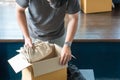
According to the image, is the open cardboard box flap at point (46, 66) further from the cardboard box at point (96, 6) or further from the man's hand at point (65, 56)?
the cardboard box at point (96, 6)

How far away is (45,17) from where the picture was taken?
1.63 meters

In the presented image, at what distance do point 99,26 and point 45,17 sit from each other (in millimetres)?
915

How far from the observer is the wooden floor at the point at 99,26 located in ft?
7.34

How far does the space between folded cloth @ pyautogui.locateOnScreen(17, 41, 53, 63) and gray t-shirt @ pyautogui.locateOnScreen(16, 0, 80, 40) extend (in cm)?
20

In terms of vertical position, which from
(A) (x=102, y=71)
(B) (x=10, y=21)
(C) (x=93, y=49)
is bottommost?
(A) (x=102, y=71)

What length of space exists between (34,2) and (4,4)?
1.39m

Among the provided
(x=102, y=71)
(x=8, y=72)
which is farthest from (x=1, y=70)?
(x=102, y=71)

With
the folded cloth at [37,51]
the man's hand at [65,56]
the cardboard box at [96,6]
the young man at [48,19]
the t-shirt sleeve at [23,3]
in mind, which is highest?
the t-shirt sleeve at [23,3]

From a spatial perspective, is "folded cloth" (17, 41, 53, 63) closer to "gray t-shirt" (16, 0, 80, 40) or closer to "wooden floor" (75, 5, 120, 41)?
"gray t-shirt" (16, 0, 80, 40)

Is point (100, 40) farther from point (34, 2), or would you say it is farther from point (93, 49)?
point (34, 2)

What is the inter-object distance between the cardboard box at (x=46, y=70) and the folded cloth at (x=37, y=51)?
4 cm

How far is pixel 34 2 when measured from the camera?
1580mm

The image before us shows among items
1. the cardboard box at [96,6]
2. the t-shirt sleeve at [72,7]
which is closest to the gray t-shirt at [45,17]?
the t-shirt sleeve at [72,7]

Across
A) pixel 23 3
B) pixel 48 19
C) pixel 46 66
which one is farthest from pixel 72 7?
pixel 46 66
